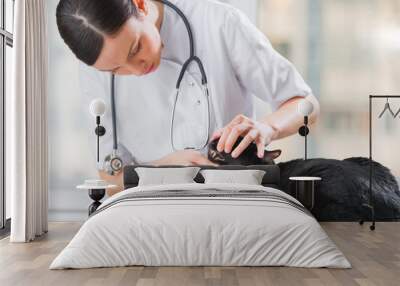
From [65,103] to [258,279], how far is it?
3.69 metres

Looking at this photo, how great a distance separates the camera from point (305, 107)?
21.1 feet

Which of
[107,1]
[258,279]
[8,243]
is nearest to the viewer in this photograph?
[258,279]

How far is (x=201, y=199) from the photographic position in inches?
176

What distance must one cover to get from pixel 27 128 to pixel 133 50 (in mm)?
A: 1572

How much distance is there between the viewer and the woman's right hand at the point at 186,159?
21.2ft

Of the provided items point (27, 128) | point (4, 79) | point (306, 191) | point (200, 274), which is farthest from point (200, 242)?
point (4, 79)

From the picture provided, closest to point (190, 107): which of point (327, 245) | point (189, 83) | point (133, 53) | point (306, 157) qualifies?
point (189, 83)

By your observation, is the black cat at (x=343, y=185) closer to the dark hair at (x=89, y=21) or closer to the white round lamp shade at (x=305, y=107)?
the white round lamp shade at (x=305, y=107)

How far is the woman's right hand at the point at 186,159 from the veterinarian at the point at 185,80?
1cm

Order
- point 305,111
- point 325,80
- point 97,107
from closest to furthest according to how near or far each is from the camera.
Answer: point 97,107 → point 305,111 → point 325,80

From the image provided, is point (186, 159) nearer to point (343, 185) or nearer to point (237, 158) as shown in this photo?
point (237, 158)

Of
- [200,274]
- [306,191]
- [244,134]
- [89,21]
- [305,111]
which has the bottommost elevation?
[200,274]

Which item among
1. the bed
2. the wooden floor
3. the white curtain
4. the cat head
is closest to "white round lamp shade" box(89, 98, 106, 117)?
the white curtain

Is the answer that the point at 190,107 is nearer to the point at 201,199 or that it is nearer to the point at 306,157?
the point at 306,157
